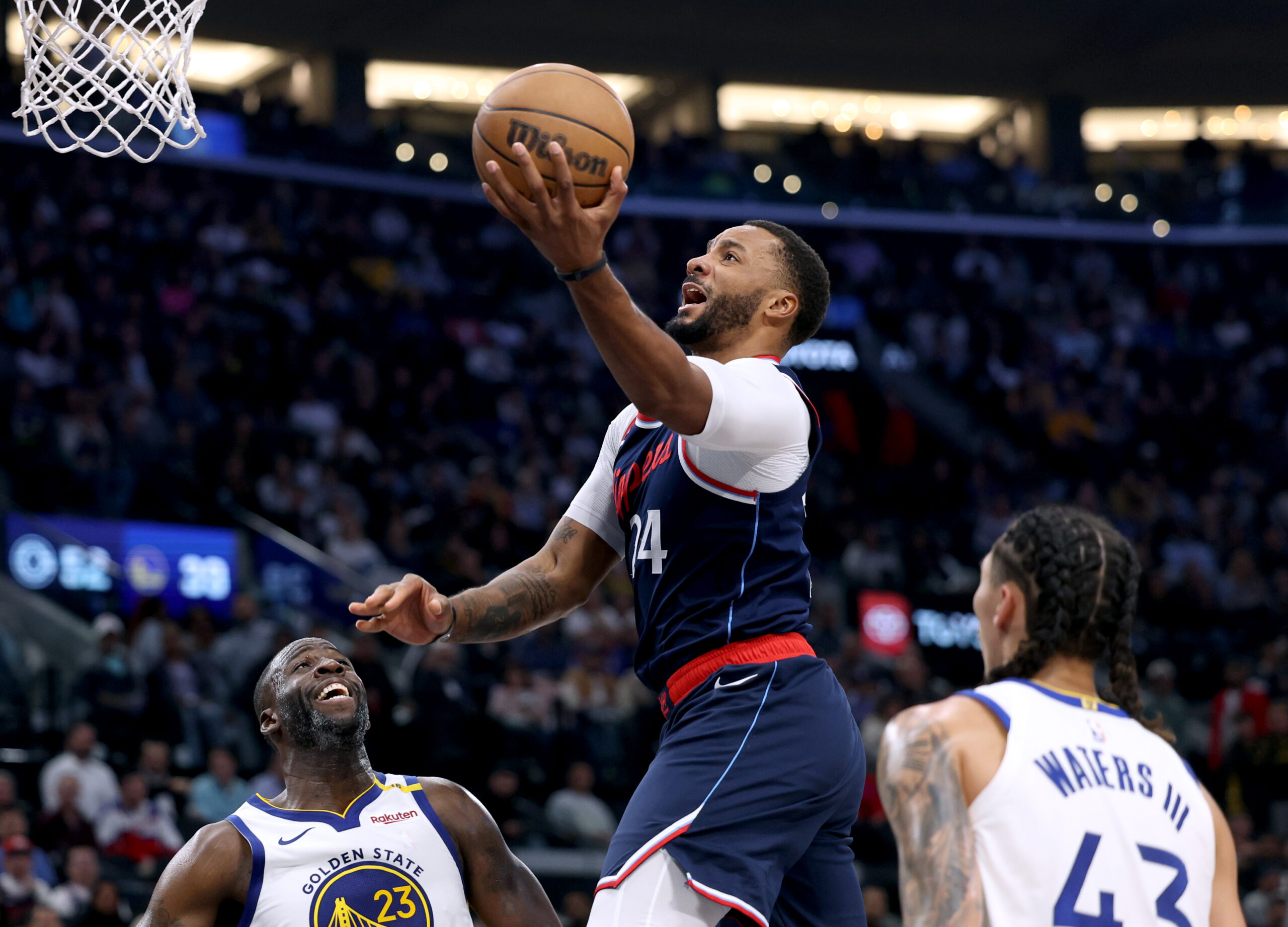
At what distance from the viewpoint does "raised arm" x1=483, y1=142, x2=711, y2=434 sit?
325 cm

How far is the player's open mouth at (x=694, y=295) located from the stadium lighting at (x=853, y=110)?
2074cm

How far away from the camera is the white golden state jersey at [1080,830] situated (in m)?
2.62

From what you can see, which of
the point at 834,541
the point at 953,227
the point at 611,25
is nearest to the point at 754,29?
the point at 611,25

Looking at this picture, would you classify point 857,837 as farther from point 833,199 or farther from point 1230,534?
point 833,199

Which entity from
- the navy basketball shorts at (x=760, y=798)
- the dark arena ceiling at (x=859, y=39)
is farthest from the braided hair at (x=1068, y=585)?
the dark arena ceiling at (x=859, y=39)

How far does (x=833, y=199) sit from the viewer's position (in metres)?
21.8

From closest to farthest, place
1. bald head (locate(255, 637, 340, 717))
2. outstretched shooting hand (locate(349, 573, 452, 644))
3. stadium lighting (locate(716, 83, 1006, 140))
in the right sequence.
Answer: outstretched shooting hand (locate(349, 573, 452, 644)) → bald head (locate(255, 637, 340, 717)) → stadium lighting (locate(716, 83, 1006, 140))

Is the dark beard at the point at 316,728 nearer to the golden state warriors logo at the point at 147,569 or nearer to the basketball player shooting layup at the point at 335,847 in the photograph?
the basketball player shooting layup at the point at 335,847

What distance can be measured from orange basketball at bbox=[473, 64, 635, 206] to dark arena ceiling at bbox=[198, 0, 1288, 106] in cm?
1826

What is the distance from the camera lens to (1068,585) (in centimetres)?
281

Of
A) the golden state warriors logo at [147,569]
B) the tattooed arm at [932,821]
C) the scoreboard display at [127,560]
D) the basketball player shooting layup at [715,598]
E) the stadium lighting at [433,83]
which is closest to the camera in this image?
the tattooed arm at [932,821]

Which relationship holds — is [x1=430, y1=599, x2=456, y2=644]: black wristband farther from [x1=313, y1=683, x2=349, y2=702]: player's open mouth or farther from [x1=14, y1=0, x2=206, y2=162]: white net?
[x1=14, y1=0, x2=206, y2=162]: white net

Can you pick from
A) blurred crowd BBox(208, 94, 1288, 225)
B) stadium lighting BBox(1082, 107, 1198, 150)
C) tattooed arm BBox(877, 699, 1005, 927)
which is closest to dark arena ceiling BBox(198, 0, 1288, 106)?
stadium lighting BBox(1082, 107, 1198, 150)

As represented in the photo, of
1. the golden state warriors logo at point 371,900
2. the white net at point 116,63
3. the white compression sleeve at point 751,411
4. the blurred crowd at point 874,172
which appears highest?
the blurred crowd at point 874,172
